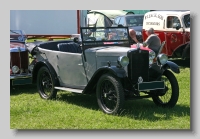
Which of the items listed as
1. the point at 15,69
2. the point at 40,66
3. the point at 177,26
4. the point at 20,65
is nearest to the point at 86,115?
the point at 40,66

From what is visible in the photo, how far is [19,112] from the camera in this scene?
6.54m

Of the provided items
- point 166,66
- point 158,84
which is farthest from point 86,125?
point 166,66

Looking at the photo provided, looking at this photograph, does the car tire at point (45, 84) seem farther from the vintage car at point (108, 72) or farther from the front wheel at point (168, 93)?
the front wheel at point (168, 93)

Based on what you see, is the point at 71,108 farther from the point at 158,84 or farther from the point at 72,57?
the point at 158,84

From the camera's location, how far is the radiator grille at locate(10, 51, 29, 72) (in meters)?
8.20

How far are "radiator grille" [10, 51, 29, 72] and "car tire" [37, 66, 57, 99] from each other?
90 cm

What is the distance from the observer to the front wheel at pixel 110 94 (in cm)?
591

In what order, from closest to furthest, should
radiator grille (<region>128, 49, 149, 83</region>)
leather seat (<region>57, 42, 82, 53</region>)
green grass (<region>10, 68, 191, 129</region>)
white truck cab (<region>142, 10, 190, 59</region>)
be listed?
green grass (<region>10, 68, 191, 129</region>), radiator grille (<region>128, 49, 149, 83</region>), leather seat (<region>57, 42, 82, 53</region>), white truck cab (<region>142, 10, 190, 59</region>)

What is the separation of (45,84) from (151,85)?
2188mm

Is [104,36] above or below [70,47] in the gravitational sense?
above

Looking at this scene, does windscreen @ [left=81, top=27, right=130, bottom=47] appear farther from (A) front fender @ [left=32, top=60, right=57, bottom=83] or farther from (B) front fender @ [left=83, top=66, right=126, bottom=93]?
(A) front fender @ [left=32, top=60, right=57, bottom=83]

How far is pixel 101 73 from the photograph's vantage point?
6.32 meters

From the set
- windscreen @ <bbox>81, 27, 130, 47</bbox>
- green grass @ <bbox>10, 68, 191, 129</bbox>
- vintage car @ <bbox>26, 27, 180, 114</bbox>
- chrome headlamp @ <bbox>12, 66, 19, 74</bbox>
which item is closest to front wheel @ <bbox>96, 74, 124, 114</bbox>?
vintage car @ <bbox>26, 27, 180, 114</bbox>

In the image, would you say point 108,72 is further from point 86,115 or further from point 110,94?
point 86,115
